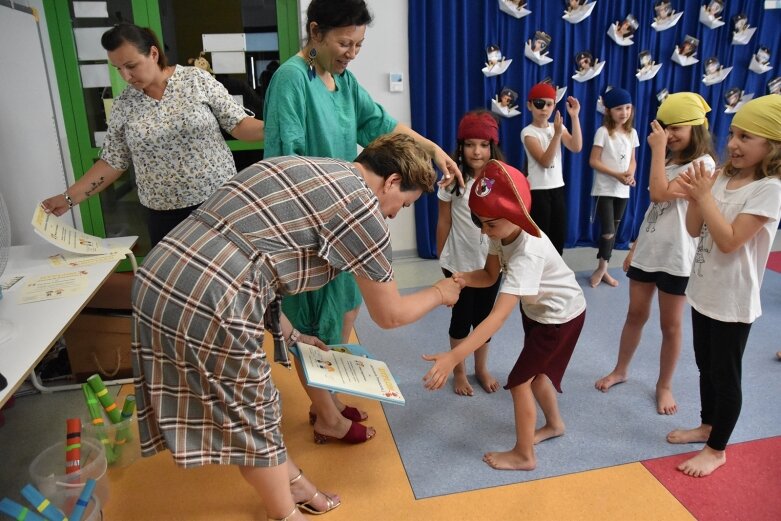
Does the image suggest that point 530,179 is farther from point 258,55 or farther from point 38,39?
point 38,39

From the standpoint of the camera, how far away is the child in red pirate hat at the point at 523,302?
1516 millimetres

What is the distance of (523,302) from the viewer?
72.8 inches

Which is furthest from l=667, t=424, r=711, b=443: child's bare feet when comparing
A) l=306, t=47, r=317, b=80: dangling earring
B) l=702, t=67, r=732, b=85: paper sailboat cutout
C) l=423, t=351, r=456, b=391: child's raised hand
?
l=702, t=67, r=732, b=85: paper sailboat cutout

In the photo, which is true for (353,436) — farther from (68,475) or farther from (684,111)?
(684,111)

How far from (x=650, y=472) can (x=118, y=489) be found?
5.67ft

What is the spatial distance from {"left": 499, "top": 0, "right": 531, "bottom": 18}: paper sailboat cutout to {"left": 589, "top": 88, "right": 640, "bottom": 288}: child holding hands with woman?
0.88 meters

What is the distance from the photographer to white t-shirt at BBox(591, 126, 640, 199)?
3479mm

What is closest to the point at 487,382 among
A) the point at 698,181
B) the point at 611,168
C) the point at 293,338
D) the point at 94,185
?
the point at 293,338

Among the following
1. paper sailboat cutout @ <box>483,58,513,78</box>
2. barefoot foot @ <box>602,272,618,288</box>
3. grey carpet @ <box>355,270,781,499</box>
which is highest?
paper sailboat cutout @ <box>483,58,513,78</box>

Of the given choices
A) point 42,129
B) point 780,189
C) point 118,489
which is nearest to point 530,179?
point 780,189

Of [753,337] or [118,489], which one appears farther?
Result: [753,337]

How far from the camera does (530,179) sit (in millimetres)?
3322

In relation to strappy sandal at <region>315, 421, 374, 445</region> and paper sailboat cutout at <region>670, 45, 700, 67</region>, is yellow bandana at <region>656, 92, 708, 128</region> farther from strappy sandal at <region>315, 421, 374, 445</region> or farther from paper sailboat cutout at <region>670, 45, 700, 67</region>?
paper sailboat cutout at <region>670, 45, 700, 67</region>

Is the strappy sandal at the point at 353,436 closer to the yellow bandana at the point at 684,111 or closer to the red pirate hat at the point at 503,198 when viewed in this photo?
the red pirate hat at the point at 503,198
